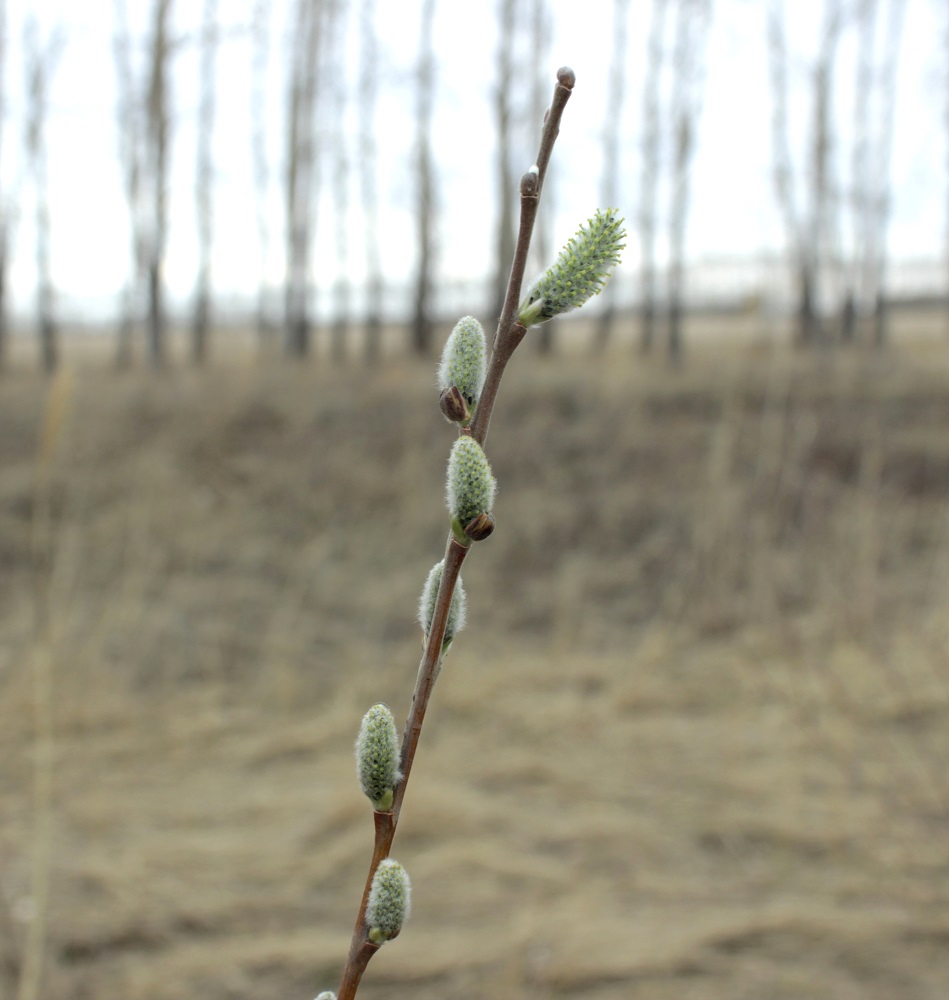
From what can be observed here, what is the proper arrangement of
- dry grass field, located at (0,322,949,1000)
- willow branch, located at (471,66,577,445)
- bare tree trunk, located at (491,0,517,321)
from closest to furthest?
willow branch, located at (471,66,577,445) < dry grass field, located at (0,322,949,1000) < bare tree trunk, located at (491,0,517,321)

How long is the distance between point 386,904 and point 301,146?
1045cm

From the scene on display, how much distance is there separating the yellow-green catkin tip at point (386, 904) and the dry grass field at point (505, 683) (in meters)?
1.16

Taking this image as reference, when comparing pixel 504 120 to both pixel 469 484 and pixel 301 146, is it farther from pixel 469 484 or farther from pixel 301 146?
pixel 469 484

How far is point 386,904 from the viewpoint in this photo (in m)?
0.38

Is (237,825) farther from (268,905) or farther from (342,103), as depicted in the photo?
(342,103)

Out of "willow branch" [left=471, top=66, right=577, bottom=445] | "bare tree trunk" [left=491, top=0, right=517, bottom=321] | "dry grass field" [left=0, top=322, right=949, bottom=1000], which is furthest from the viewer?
"bare tree trunk" [left=491, top=0, right=517, bottom=321]

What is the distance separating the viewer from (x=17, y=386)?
9484 mm

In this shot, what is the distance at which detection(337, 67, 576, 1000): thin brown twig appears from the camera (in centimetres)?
36

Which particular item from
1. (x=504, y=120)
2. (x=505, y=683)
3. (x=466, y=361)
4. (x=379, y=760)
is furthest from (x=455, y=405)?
(x=504, y=120)

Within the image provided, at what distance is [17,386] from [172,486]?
10.4ft

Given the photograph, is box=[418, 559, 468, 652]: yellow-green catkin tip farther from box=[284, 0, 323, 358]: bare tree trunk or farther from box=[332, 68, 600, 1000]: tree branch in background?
box=[284, 0, 323, 358]: bare tree trunk

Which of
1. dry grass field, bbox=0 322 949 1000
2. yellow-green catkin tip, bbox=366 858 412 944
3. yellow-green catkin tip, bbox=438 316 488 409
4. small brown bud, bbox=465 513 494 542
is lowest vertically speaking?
dry grass field, bbox=0 322 949 1000

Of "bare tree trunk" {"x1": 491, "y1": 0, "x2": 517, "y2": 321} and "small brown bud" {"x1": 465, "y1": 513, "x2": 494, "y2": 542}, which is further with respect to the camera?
"bare tree trunk" {"x1": 491, "y1": 0, "x2": 517, "y2": 321}

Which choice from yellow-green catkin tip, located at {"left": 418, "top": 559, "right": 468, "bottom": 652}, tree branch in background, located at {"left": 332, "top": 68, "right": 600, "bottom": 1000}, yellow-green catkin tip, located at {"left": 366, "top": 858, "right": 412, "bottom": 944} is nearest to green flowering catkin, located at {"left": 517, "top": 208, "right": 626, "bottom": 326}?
tree branch in background, located at {"left": 332, "top": 68, "right": 600, "bottom": 1000}
